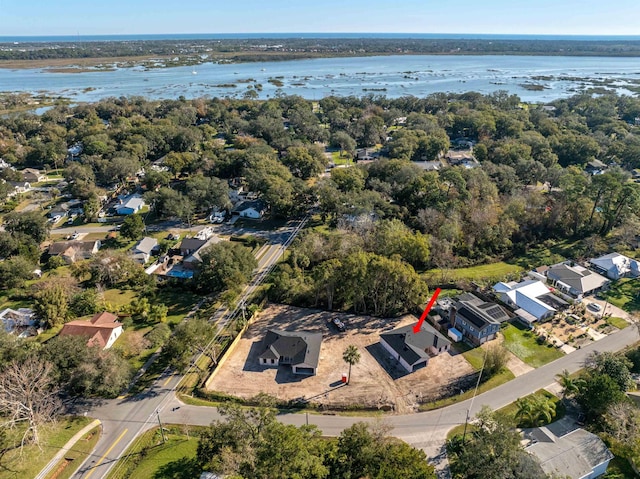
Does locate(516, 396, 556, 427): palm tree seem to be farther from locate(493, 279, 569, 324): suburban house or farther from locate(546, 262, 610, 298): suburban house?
locate(546, 262, 610, 298): suburban house

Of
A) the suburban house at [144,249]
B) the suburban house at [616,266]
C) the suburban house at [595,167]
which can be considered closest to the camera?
the suburban house at [616,266]

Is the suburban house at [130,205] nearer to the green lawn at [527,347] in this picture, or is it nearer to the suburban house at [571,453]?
the green lawn at [527,347]

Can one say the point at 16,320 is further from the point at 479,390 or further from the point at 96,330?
the point at 479,390

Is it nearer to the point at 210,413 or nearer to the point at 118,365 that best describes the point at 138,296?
the point at 118,365

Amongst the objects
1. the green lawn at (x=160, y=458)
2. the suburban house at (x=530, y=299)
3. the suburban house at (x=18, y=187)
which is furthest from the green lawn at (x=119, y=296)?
the suburban house at (x=18, y=187)

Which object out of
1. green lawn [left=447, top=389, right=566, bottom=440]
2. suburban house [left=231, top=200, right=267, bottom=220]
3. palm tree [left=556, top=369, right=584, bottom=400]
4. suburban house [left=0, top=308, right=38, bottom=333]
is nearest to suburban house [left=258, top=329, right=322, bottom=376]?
green lawn [left=447, top=389, right=566, bottom=440]
